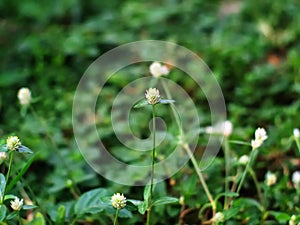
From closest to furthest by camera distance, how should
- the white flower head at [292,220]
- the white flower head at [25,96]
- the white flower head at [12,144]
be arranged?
the white flower head at [12,144], the white flower head at [292,220], the white flower head at [25,96]

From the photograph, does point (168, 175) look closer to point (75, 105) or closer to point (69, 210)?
point (69, 210)

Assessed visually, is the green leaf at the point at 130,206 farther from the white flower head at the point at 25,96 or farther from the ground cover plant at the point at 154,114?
the white flower head at the point at 25,96

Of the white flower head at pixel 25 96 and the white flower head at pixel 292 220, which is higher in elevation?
the white flower head at pixel 25 96

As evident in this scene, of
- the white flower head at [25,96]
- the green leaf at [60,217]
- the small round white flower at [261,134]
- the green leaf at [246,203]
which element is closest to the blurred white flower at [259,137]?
the small round white flower at [261,134]

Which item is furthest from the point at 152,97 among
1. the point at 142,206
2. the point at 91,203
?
the point at 91,203

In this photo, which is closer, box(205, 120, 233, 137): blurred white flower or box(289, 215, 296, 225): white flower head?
box(289, 215, 296, 225): white flower head

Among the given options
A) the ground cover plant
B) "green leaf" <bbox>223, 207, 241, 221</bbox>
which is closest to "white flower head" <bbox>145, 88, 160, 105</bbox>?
the ground cover plant

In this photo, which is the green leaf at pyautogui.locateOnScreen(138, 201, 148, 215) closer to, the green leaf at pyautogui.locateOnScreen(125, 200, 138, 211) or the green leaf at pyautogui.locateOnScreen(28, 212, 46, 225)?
the green leaf at pyautogui.locateOnScreen(125, 200, 138, 211)

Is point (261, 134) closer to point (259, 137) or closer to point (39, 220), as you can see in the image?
point (259, 137)

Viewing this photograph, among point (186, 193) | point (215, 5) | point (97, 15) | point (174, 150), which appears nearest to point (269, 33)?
point (215, 5)
